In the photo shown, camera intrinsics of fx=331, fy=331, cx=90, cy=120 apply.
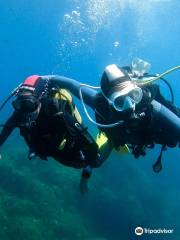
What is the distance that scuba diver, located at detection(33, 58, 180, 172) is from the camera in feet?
11.8

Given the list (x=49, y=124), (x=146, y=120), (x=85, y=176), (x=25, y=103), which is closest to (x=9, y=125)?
(x=25, y=103)

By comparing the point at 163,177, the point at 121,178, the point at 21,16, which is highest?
the point at 21,16

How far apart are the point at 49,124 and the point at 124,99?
930 millimetres

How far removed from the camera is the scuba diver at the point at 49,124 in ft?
11.8

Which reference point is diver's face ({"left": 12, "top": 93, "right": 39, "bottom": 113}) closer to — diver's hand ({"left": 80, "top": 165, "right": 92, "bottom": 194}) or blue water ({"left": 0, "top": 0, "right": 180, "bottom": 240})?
diver's hand ({"left": 80, "top": 165, "right": 92, "bottom": 194})

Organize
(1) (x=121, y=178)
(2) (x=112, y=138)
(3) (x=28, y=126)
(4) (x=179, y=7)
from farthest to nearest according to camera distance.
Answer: (4) (x=179, y=7) < (1) (x=121, y=178) < (2) (x=112, y=138) < (3) (x=28, y=126)

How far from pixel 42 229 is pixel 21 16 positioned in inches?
2265

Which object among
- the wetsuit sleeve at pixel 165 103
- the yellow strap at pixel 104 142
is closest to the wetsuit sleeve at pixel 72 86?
the yellow strap at pixel 104 142

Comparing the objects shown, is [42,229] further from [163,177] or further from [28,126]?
[163,177]

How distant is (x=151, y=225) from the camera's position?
15.0 m

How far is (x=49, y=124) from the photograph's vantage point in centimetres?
385

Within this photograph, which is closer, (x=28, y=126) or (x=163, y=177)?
(x=28, y=126)

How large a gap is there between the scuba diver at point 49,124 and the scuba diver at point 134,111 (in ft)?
0.94

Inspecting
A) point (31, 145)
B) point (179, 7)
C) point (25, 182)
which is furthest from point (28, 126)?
point (179, 7)
